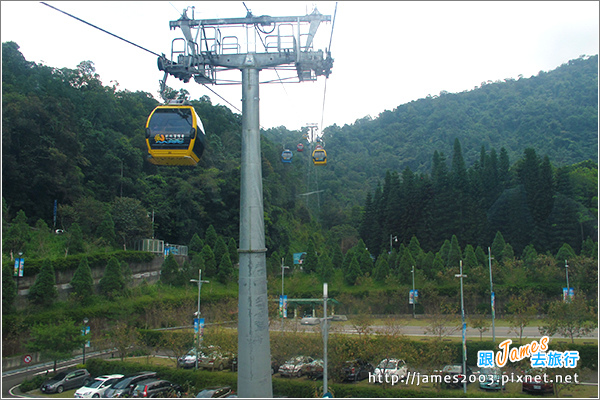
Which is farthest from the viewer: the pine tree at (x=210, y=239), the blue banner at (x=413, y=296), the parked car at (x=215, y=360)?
the pine tree at (x=210, y=239)

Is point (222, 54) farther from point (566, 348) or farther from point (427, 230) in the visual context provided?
point (427, 230)

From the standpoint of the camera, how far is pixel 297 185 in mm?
81750

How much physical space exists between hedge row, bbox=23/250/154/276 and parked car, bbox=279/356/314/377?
20.0 metres

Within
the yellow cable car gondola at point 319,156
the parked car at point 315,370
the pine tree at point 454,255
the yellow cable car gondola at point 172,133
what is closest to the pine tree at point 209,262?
the yellow cable car gondola at point 319,156

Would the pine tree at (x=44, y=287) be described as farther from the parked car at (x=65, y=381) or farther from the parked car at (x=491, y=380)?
the parked car at (x=491, y=380)

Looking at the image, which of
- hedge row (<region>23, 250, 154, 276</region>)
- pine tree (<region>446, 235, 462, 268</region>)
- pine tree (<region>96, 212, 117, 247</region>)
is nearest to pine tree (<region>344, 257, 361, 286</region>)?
pine tree (<region>446, 235, 462, 268</region>)

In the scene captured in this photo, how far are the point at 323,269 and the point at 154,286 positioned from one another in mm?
17669

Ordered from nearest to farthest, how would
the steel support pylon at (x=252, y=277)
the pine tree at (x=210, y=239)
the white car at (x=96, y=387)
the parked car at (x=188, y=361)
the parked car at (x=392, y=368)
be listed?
the steel support pylon at (x=252, y=277) → the white car at (x=96, y=387) → the parked car at (x=392, y=368) → the parked car at (x=188, y=361) → the pine tree at (x=210, y=239)

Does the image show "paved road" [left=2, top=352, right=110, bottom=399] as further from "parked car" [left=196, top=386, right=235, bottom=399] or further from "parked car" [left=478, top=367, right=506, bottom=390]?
"parked car" [left=478, top=367, right=506, bottom=390]

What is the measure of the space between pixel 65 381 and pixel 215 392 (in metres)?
8.63

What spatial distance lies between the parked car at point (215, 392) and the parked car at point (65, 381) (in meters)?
7.79

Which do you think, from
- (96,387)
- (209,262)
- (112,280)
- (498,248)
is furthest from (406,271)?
(96,387)

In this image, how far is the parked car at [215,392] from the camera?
19.0 metres

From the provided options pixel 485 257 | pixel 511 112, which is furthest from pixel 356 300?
pixel 511 112
